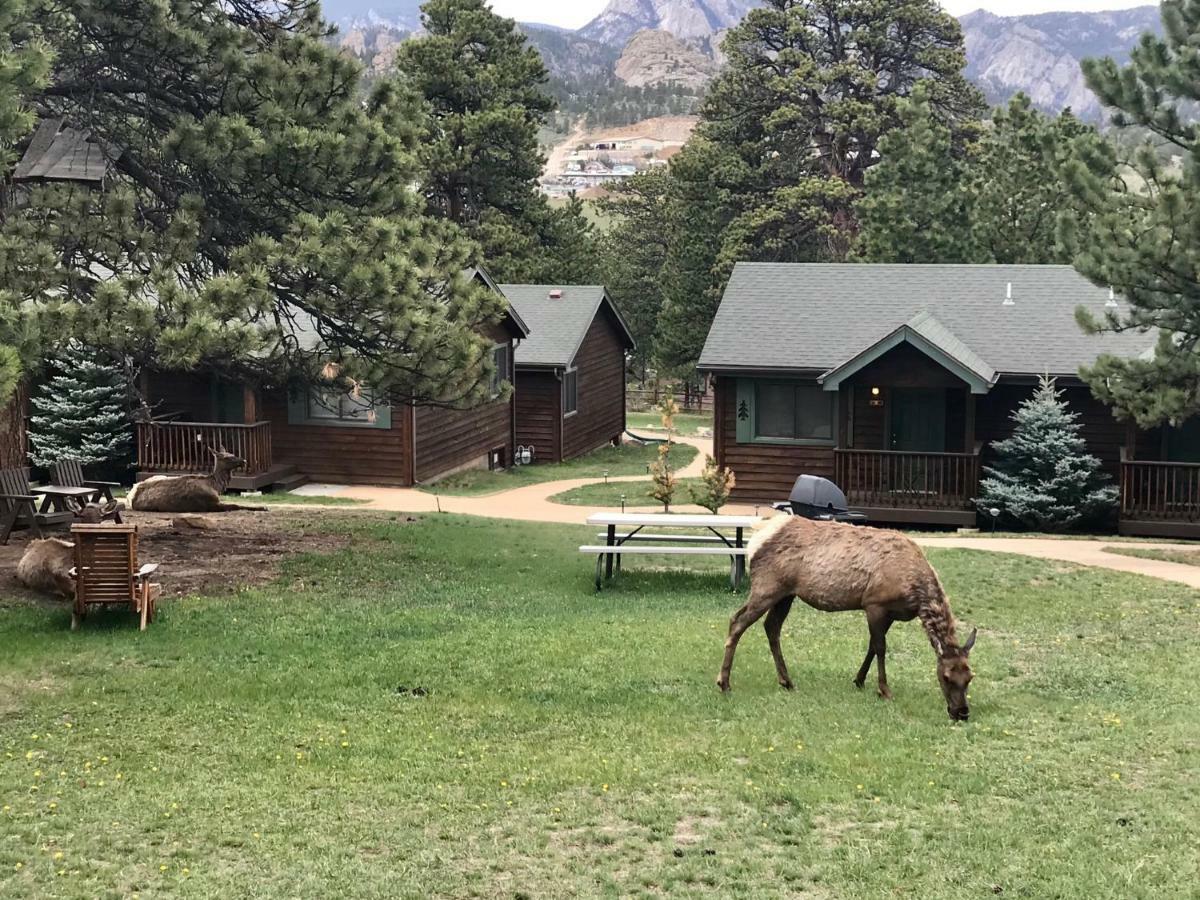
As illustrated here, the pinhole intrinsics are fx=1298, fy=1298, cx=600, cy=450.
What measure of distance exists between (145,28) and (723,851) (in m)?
11.1

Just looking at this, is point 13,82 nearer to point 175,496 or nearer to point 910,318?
point 175,496

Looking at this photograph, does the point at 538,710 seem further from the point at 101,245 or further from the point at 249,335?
the point at 101,245

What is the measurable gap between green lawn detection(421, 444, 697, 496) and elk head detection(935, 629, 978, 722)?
54.7 ft

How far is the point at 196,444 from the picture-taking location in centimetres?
2458

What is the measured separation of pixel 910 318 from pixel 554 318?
11.5m

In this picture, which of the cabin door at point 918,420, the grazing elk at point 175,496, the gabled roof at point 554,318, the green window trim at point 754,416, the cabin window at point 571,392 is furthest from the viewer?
the cabin window at point 571,392

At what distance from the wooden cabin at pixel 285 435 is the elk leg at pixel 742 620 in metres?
15.3

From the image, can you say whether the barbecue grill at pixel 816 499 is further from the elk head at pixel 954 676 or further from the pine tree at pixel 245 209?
the elk head at pixel 954 676

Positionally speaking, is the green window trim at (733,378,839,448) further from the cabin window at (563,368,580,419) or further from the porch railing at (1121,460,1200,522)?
the cabin window at (563,368,580,419)

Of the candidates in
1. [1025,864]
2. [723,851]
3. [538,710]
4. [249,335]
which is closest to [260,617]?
[249,335]

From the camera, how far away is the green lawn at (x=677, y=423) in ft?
132

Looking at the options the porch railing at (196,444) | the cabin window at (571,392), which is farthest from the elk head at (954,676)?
the cabin window at (571,392)

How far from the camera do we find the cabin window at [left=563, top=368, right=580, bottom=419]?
1270 inches

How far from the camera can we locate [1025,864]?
6.81 metres
